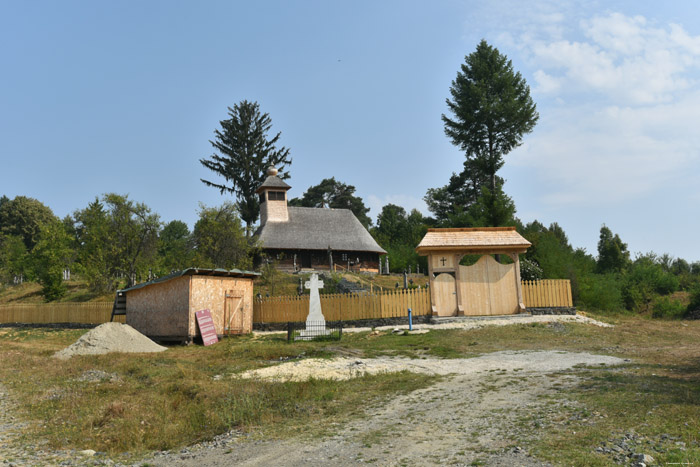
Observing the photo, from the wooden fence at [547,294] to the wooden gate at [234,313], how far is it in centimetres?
1265

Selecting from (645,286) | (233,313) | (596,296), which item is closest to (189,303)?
(233,313)

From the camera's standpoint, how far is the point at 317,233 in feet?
145

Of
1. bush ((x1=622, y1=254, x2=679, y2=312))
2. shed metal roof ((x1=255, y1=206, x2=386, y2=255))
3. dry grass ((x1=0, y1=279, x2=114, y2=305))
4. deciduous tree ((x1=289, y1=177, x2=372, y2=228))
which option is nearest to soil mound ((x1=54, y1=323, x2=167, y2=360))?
dry grass ((x1=0, y1=279, x2=114, y2=305))

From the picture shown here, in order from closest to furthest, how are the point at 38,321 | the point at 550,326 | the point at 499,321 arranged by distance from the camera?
the point at 550,326, the point at 499,321, the point at 38,321

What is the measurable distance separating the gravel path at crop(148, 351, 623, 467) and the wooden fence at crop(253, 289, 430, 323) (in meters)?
12.8

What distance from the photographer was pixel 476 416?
6828 millimetres

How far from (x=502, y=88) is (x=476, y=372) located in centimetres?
3811

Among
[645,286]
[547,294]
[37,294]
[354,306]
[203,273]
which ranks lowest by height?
[354,306]

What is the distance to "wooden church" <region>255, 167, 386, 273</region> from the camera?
1656 inches

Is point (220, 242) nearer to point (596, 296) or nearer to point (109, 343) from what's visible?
point (109, 343)

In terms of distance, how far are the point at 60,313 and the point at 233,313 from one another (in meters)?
17.4

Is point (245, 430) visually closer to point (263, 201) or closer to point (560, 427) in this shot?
point (560, 427)

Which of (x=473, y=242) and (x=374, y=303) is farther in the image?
(x=374, y=303)

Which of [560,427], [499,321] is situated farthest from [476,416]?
[499,321]
